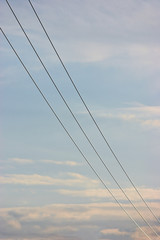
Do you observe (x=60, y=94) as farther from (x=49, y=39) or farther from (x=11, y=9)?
(x=11, y=9)

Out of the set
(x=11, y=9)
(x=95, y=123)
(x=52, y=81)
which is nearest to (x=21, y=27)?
(x=11, y=9)

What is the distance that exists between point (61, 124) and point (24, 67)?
7.36m

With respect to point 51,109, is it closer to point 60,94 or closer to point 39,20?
point 60,94

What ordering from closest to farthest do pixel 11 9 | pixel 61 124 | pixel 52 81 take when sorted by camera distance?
pixel 11 9 < pixel 52 81 < pixel 61 124

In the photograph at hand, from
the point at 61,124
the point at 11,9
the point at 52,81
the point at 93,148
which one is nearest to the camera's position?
the point at 11,9

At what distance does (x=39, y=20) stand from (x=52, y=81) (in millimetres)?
5280

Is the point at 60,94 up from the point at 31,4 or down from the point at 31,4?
down

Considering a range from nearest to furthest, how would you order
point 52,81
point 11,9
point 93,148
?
point 11,9
point 52,81
point 93,148

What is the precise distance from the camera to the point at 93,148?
56.0m

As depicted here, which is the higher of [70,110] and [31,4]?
[31,4]

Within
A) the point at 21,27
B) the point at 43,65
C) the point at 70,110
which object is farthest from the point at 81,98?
the point at 21,27

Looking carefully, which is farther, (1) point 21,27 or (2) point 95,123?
(2) point 95,123

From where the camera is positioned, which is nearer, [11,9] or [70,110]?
[11,9]

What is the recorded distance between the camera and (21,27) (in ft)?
150
